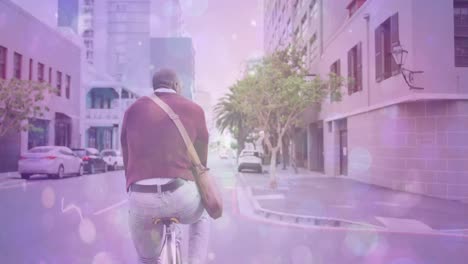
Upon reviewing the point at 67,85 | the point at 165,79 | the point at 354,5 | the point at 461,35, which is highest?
the point at 354,5

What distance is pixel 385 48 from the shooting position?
677 inches

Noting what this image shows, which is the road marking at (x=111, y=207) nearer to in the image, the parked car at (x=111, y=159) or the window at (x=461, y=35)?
the window at (x=461, y=35)

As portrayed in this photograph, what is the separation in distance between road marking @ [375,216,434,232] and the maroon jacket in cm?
695

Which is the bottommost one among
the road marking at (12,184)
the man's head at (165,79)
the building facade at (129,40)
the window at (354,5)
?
the road marking at (12,184)

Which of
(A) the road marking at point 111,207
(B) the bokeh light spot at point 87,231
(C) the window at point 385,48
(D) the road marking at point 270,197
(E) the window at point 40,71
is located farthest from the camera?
(E) the window at point 40,71

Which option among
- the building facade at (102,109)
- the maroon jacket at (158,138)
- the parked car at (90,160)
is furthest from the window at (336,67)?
the maroon jacket at (158,138)

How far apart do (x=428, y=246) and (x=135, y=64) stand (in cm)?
11611

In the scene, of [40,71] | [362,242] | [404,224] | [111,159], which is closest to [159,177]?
[362,242]

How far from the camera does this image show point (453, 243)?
7598mm

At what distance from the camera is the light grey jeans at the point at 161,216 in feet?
9.29

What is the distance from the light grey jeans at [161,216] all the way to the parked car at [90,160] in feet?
79.6

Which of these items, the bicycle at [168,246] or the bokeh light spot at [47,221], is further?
the bokeh light spot at [47,221]

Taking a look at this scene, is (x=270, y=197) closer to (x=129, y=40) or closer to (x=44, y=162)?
(x=44, y=162)

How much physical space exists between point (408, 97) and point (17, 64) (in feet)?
70.5
